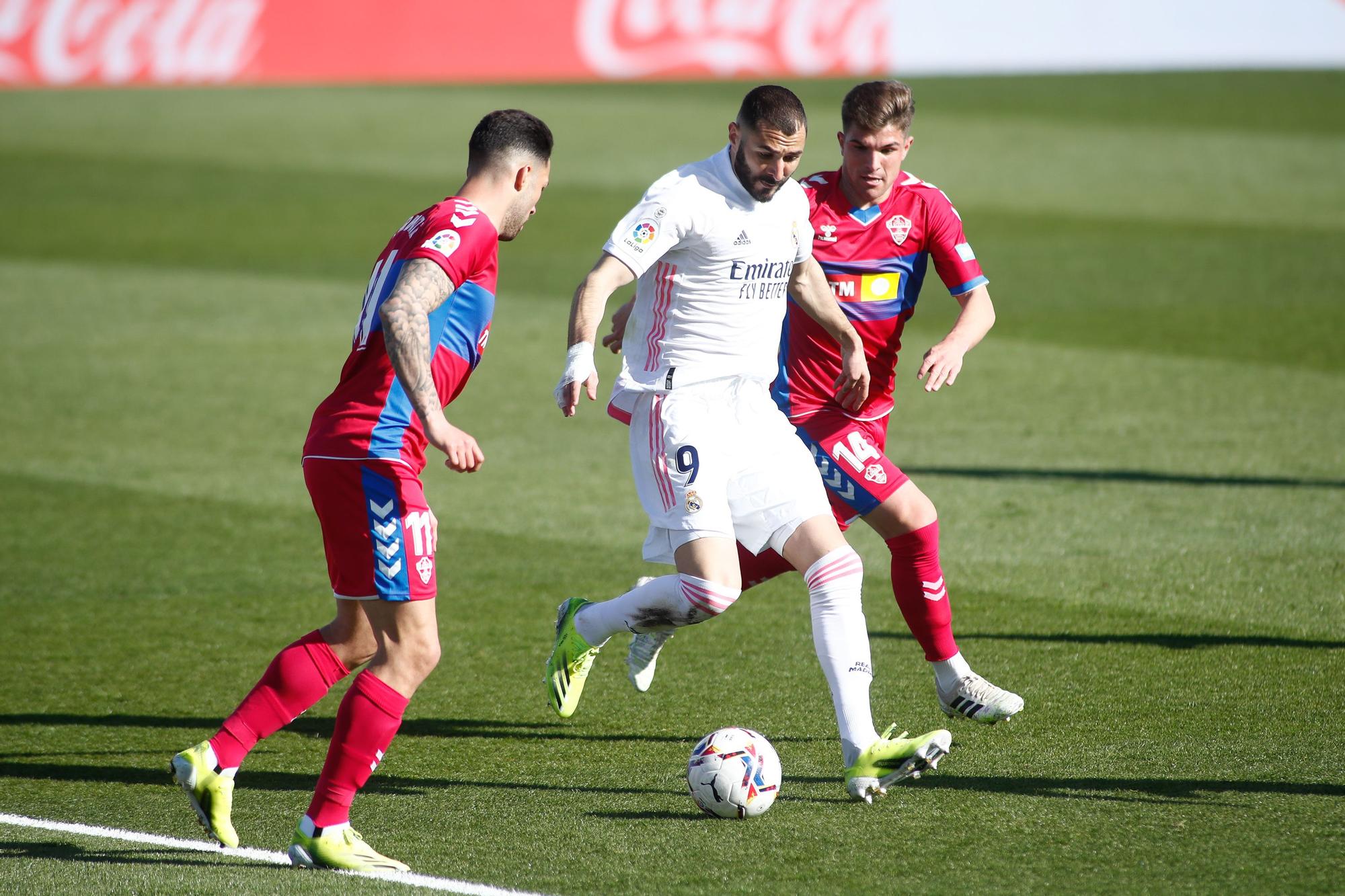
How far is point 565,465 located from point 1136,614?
15.3 feet

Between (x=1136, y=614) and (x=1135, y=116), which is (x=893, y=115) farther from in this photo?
(x=1135, y=116)

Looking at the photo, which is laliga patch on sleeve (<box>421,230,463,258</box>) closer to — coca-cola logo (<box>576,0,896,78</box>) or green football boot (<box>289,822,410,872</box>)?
green football boot (<box>289,822,410,872</box>)

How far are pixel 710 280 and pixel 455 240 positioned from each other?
3.88 feet

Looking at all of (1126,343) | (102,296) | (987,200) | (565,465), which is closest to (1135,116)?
(987,200)

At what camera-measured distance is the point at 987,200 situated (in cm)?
2580

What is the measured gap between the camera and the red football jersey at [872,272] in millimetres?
6508

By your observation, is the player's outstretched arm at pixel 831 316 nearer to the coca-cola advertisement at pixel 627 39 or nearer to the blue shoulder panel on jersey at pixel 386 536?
the blue shoulder panel on jersey at pixel 386 536

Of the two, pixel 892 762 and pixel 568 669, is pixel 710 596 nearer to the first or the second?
pixel 892 762

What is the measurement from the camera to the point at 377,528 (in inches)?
195

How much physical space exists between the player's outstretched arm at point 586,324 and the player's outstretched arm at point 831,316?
72cm

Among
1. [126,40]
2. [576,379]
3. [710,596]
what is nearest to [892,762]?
[710,596]

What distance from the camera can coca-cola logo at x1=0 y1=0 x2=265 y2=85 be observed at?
27141 mm

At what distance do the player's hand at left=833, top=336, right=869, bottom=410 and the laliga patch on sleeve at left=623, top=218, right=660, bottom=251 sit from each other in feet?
3.03

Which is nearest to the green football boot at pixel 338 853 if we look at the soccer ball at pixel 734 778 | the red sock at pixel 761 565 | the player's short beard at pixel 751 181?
the soccer ball at pixel 734 778
